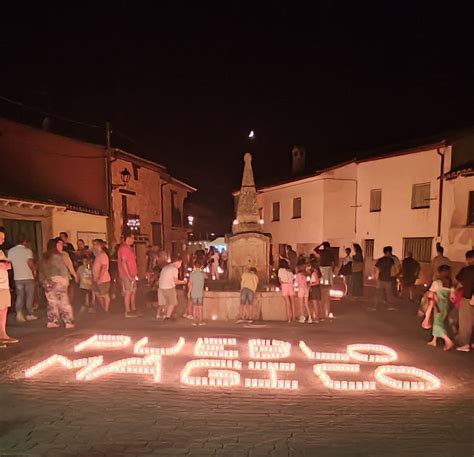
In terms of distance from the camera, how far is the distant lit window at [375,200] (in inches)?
838

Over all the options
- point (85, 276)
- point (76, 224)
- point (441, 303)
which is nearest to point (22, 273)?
point (85, 276)

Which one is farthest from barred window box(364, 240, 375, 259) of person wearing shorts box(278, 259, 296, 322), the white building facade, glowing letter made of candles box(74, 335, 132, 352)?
glowing letter made of candles box(74, 335, 132, 352)

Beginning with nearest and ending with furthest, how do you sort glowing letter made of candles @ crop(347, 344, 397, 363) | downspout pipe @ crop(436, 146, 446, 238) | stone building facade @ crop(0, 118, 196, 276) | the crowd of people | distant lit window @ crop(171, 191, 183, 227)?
1. glowing letter made of candles @ crop(347, 344, 397, 363)
2. the crowd of people
3. stone building facade @ crop(0, 118, 196, 276)
4. downspout pipe @ crop(436, 146, 446, 238)
5. distant lit window @ crop(171, 191, 183, 227)

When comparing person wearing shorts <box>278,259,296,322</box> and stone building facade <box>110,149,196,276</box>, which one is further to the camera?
stone building facade <box>110,149,196,276</box>

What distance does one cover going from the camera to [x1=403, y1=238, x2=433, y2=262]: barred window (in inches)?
723

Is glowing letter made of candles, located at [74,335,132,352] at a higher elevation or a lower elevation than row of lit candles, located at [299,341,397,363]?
higher

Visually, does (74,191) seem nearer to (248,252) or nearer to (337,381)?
(248,252)

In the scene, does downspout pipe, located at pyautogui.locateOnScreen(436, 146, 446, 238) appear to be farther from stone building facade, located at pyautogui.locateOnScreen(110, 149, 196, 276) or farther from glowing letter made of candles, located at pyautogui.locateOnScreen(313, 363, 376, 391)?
stone building facade, located at pyautogui.locateOnScreen(110, 149, 196, 276)

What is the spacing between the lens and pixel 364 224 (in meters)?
22.1

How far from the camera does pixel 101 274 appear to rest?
10047 mm

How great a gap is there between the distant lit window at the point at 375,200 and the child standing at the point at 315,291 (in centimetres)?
1292

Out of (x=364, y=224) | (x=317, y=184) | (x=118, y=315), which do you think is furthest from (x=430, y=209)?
(x=118, y=315)

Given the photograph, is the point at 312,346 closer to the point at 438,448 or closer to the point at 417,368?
the point at 417,368

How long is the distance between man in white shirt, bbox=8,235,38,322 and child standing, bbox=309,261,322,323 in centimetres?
671
